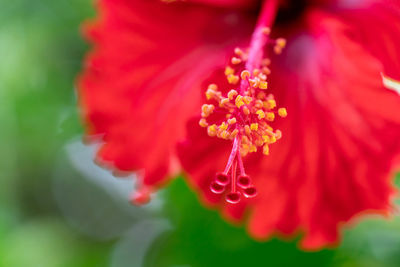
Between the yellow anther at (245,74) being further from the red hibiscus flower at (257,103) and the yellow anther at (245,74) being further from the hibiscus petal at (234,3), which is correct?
the hibiscus petal at (234,3)

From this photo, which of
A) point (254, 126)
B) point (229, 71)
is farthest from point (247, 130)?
point (229, 71)

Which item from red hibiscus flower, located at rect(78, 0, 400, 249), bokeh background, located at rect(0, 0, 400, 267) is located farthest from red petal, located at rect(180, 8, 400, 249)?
bokeh background, located at rect(0, 0, 400, 267)

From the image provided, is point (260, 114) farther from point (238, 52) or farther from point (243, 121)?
point (238, 52)

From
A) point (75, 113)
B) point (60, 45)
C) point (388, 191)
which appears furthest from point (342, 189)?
point (60, 45)

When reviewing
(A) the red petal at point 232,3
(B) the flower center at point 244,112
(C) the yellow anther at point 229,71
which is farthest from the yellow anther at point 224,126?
(A) the red petal at point 232,3

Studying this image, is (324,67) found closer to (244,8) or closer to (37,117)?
(244,8)
